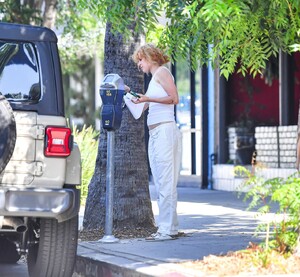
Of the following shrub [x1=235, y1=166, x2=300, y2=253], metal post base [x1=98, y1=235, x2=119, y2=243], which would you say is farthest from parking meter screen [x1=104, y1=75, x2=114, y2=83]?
shrub [x1=235, y1=166, x2=300, y2=253]

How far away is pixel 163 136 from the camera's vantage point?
9.82 meters

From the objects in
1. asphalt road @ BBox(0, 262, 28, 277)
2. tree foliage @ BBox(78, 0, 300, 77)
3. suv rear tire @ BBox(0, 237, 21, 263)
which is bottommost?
asphalt road @ BBox(0, 262, 28, 277)

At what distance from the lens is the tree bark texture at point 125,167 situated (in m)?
10.6

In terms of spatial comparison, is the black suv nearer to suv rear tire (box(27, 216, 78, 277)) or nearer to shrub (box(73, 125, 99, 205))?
suv rear tire (box(27, 216, 78, 277))

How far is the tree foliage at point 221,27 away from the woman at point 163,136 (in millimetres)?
296

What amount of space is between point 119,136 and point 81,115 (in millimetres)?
24633

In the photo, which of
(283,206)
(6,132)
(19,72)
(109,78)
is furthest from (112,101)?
(283,206)

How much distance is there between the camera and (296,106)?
17.9 m

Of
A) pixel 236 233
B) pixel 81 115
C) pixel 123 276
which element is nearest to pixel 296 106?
pixel 236 233

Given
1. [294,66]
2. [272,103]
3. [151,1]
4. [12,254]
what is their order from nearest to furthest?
[151,1] < [12,254] < [294,66] < [272,103]

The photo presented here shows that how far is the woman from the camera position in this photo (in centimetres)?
984

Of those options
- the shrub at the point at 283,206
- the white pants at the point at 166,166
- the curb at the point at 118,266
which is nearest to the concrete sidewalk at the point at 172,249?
the curb at the point at 118,266

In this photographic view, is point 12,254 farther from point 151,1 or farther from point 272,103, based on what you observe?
Answer: point 272,103

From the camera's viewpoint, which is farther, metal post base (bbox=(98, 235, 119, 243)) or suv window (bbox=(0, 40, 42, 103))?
metal post base (bbox=(98, 235, 119, 243))
